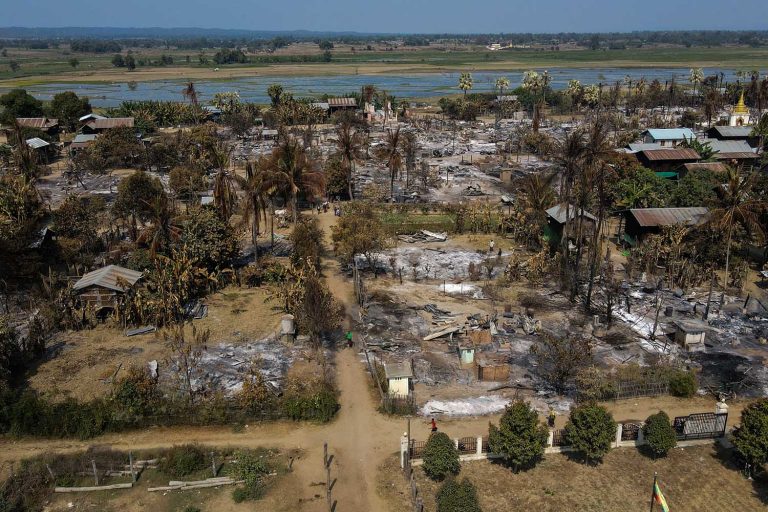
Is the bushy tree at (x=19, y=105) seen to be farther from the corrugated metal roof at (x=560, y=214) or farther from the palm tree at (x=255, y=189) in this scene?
the corrugated metal roof at (x=560, y=214)

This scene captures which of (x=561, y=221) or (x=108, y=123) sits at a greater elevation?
(x=108, y=123)

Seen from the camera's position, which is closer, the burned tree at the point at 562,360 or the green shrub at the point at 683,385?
the burned tree at the point at 562,360

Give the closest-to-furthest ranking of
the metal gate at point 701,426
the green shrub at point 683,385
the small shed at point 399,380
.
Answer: the metal gate at point 701,426
the small shed at point 399,380
the green shrub at point 683,385

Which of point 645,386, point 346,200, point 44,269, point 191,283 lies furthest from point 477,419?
point 346,200

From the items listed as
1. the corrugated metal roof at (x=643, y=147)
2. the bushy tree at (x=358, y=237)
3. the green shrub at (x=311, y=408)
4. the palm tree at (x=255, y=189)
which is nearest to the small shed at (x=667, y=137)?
the corrugated metal roof at (x=643, y=147)

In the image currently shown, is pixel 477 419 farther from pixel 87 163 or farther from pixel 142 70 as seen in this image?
pixel 142 70

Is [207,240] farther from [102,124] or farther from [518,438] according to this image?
[102,124]

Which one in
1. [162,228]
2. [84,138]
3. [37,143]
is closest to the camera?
[162,228]

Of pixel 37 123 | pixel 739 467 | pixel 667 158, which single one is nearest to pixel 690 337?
pixel 739 467
